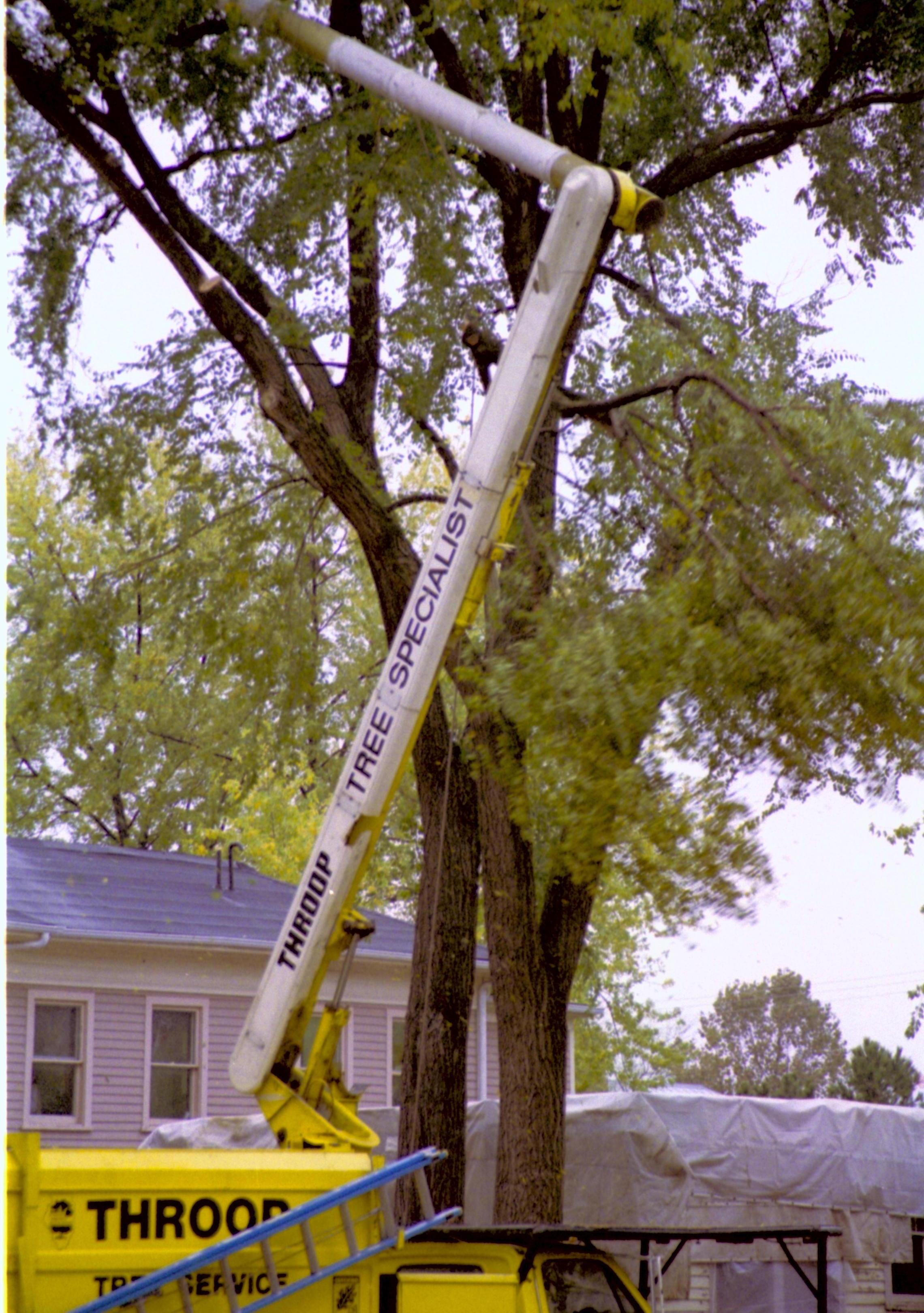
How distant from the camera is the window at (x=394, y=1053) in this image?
65.8ft

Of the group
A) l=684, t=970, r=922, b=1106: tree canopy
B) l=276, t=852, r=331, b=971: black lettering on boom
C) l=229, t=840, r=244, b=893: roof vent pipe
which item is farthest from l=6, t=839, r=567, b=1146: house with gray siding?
l=684, t=970, r=922, b=1106: tree canopy

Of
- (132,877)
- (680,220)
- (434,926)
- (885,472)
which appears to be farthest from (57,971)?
(885,472)

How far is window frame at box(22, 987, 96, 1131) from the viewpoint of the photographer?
57.3ft

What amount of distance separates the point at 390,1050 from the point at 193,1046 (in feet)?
9.34

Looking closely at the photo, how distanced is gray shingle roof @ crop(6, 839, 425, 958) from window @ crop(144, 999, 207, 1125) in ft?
3.44

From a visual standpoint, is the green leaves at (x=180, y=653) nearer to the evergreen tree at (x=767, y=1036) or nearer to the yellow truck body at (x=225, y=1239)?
the yellow truck body at (x=225, y=1239)

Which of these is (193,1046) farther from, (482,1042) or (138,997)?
(482,1042)

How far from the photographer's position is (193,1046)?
61.6 ft

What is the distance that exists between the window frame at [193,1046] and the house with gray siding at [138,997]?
0.06ft

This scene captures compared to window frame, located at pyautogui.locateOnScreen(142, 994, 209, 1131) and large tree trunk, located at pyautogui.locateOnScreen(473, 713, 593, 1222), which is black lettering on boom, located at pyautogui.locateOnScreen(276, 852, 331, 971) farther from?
window frame, located at pyautogui.locateOnScreen(142, 994, 209, 1131)

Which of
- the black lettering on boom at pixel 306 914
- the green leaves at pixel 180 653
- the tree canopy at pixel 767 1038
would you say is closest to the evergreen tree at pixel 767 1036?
the tree canopy at pixel 767 1038

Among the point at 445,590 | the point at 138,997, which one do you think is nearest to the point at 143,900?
the point at 138,997

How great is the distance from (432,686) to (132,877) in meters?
14.5

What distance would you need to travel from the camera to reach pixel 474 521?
22.4 feet
